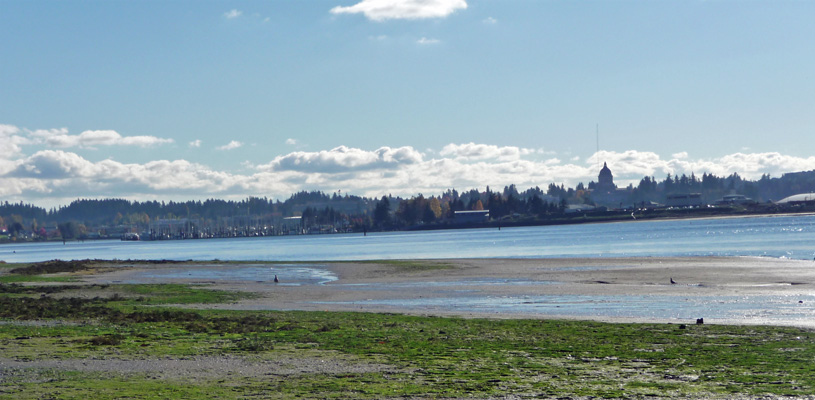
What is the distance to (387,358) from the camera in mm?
18297

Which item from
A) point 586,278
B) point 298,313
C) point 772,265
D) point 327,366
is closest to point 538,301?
point 298,313

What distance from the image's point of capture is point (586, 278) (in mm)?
51812

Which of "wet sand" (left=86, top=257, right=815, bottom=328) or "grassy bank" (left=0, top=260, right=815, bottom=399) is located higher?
"grassy bank" (left=0, top=260, right=815, bottom=399)

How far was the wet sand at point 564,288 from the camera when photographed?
31.5 meters

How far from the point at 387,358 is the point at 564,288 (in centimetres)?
2772

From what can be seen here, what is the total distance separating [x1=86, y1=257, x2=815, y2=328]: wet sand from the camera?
103ft

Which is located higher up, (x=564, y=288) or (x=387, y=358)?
(x=387, y=358)

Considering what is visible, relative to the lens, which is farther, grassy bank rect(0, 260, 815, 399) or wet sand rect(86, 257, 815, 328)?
wet sand rect(86, 257, 815, 328)

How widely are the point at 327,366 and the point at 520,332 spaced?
7.70m

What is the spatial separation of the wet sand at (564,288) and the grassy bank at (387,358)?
18.2 feet

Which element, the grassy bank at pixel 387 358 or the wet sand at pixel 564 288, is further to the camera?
the wet sand at pixel 564 288

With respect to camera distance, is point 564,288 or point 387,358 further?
point 564,288

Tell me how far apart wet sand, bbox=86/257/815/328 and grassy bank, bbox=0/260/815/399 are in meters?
5.55

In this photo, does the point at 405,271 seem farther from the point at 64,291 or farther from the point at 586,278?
the point at 64,291
